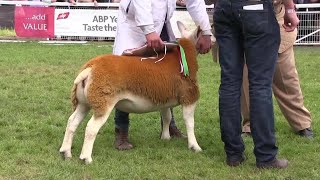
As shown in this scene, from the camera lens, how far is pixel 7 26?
671 inches

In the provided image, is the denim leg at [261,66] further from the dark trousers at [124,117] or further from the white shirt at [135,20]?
the dark trousers at [124,117]

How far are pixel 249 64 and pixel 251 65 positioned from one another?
22mm

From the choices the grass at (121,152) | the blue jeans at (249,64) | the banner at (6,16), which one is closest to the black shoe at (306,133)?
the grass at (121,152)

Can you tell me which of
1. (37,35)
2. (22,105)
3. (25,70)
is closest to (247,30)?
(22,105)

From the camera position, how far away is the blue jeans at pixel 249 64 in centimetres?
428

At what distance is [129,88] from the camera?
15.7 ft

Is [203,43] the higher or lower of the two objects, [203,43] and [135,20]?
the lower

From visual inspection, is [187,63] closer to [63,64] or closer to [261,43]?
[261,43]

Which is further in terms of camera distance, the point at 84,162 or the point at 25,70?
the point at 25,70

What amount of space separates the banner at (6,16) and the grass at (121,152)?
26.4 ft

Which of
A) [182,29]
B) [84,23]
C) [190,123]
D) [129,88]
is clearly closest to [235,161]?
[190,123]

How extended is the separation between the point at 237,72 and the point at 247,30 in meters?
0.38

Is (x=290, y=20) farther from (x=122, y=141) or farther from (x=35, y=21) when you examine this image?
(x=35, y=21)

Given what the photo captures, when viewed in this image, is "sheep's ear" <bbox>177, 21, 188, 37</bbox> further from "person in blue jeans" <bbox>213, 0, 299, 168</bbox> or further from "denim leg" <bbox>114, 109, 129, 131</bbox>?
"denim leg" <bbox>114, 109, 129, 131</bbox>
